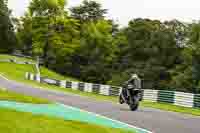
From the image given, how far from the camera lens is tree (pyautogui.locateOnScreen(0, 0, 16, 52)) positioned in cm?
9970

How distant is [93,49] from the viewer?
301ft

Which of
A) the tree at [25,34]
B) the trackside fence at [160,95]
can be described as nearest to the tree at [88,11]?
the tree at [25,34]

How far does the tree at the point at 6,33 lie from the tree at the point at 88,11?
1369 centimetres

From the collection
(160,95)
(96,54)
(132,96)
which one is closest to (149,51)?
(96,54)

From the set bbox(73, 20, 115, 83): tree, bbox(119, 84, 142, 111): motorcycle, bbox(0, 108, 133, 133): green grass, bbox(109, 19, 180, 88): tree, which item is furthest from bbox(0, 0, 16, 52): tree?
bbox(0, 108, 133, 133): green grass

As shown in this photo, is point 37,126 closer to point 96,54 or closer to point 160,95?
point 160,95

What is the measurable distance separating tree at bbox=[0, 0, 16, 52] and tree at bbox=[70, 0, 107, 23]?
13.7 m

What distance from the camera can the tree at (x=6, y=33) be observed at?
99.7 m

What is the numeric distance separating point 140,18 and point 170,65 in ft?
40.5

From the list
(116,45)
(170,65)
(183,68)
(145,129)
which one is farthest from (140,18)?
(145,129)

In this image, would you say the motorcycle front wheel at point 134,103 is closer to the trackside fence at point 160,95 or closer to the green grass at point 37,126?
the trackside fence at point 160,95

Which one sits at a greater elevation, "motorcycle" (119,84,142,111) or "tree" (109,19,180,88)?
"motorcycle" (119,84,142,111)

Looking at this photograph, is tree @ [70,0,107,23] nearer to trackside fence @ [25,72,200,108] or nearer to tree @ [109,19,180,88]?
tree @ [109,19,180,88]

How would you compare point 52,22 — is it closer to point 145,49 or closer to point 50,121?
point 145,49
